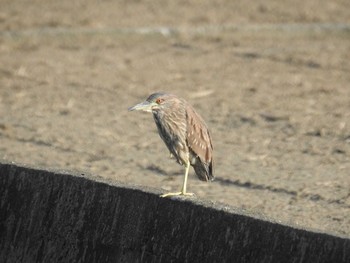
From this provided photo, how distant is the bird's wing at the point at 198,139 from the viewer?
7.34 m

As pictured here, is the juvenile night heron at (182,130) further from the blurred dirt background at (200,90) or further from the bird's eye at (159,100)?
the blurred dirt background at (200,90)

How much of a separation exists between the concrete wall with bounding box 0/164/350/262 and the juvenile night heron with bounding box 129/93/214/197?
2.33 feet

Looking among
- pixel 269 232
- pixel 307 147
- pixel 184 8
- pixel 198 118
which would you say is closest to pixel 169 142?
pixel 198 118

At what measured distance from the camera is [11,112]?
11.6m

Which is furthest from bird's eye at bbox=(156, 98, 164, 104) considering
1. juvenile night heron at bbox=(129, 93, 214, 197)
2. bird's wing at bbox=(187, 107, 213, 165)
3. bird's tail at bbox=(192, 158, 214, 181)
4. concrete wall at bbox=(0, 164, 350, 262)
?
concrete wall at bbox=(0, 164, 350, 262)

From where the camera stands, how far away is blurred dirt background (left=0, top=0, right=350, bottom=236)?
9.09 metres

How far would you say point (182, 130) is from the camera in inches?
290

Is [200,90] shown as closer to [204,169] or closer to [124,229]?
[204,169]

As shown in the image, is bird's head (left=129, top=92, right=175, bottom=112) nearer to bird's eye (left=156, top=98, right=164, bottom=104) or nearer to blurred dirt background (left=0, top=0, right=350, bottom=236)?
bird's eye (left=156, top=98, right=164, bottom=104)

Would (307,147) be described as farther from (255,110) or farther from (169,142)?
(169,142)

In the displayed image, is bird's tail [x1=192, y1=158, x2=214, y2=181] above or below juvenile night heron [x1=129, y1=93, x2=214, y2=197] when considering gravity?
below

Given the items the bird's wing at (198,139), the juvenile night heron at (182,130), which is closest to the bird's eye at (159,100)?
the juvenile night heron at (182,130)

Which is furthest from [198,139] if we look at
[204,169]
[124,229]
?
[124,229]

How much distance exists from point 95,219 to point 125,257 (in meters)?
0.36
